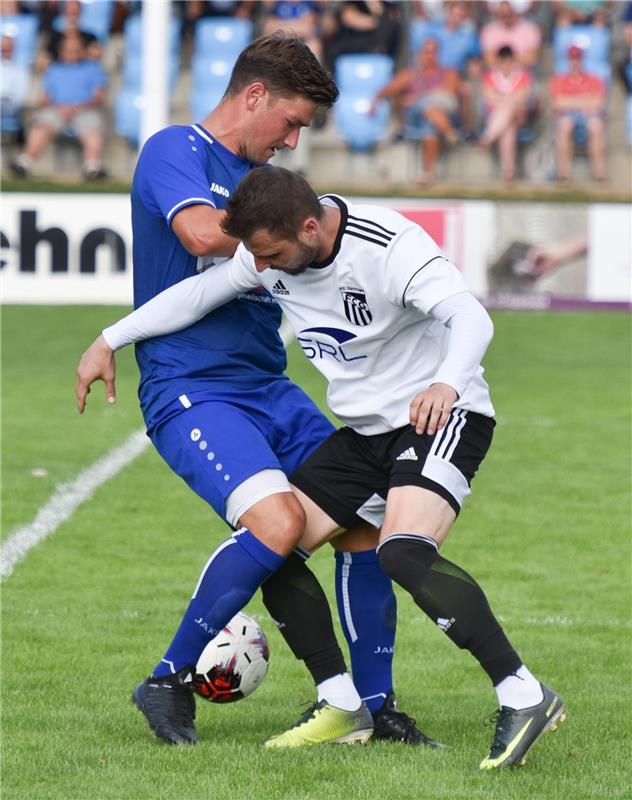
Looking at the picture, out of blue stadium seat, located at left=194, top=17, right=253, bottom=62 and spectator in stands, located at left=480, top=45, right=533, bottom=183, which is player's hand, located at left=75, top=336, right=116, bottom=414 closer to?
spectator in stands, located at left=480, top=45, right=533, bottom=183

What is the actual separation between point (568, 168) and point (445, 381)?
16.2 meters

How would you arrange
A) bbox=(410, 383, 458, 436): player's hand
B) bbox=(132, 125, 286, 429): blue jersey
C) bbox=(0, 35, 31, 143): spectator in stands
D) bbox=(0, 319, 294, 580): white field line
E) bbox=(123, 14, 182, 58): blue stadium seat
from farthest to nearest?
bbox=(123, 14, 182, 58): blue stadium seat → bbox=(0, 35, 31, 143): spectator in stands → bbox=(0, 319, 294, 580): white field line → bbox=(132, 125, 286, 429): blue jersey → bbox=(410, 383, 458, 436): player's hand

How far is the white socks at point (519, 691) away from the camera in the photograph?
3.91 m

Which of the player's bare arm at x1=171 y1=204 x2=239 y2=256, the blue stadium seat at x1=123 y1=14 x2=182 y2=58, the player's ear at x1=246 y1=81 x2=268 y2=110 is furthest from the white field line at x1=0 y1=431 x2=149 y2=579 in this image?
the blue stadium seat at x1=123 y1=14 x2=182 y2=58

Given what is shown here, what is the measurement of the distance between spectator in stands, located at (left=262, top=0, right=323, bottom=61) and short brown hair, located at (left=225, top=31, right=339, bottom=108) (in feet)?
49.8

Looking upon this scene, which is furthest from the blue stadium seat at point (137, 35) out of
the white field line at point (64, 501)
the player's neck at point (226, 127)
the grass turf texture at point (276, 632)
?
the player's neck at point (226, 127)

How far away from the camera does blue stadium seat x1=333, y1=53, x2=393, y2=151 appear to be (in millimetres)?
19922

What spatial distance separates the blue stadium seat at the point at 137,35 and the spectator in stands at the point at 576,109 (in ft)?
16.6

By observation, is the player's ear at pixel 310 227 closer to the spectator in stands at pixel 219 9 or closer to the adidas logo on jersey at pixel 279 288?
the adidas logo on jersey at pixel 279 288

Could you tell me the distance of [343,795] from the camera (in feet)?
12.4

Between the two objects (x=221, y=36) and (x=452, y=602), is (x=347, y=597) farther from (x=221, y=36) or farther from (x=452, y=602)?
(x=221, y=36)

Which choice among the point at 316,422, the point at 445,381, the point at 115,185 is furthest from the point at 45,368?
the point at 445,381

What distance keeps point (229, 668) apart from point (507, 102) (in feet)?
52.1

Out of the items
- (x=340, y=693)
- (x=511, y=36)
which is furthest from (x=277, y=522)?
(x=511, y=36)
